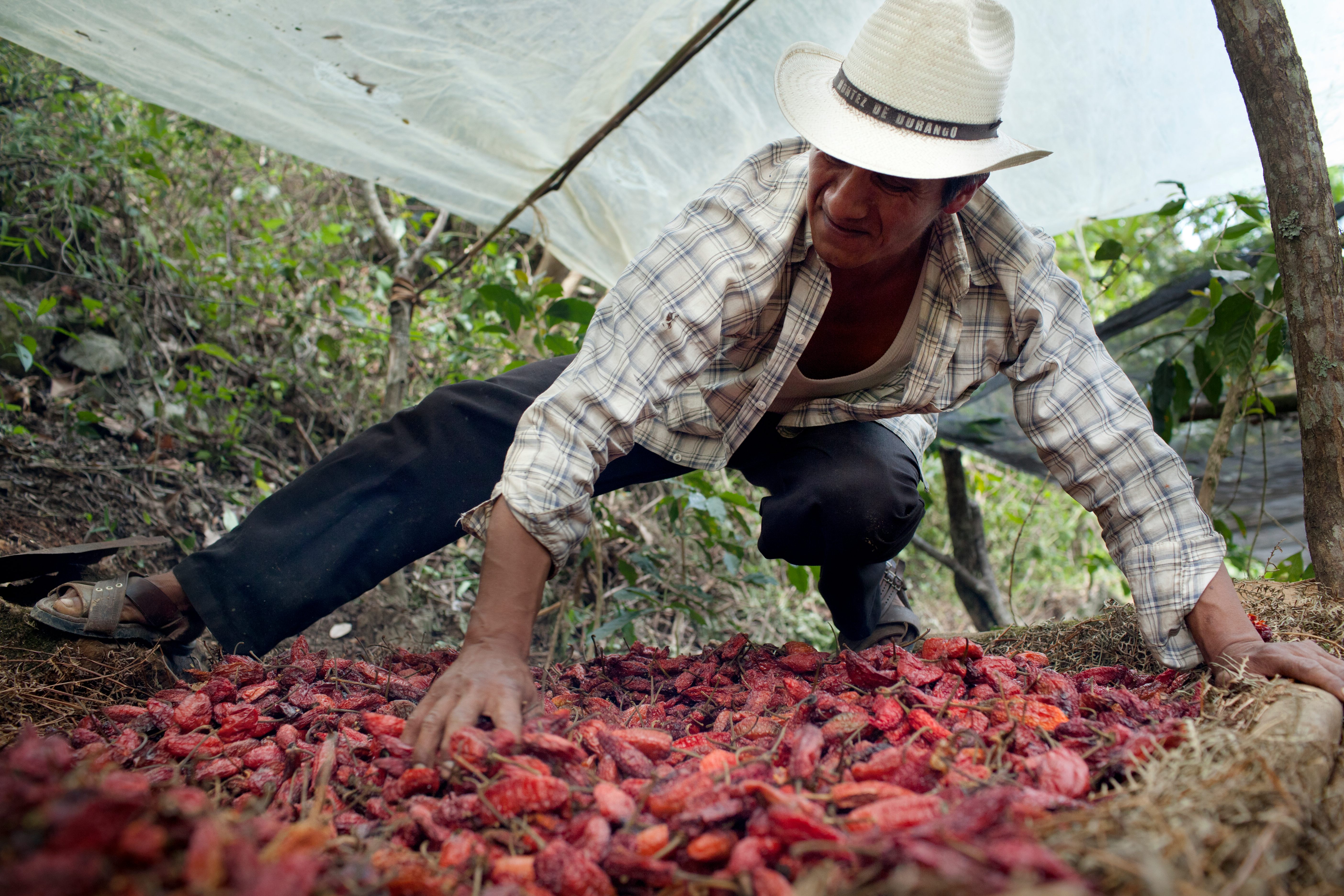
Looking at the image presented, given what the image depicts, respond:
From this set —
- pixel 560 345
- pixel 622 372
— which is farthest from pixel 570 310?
pixel 622 372

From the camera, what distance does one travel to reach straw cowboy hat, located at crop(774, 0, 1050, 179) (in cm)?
155

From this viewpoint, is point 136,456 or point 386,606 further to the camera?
point 136,456

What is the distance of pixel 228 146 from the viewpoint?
4691 millimetres

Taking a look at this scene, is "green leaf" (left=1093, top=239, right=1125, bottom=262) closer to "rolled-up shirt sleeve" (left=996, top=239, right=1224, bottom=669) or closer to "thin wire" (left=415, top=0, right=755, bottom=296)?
"rolled-up shirt sleeve" (left=996, top=239, right=1224, bottom=669)

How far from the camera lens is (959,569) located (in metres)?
3.96

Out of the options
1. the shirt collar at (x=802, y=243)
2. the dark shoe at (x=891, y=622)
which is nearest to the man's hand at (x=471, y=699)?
the shirt collar at (x=802, y=243)

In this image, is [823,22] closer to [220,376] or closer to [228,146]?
[220,376]

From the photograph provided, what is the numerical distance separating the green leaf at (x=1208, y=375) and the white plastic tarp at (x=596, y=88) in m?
0.67

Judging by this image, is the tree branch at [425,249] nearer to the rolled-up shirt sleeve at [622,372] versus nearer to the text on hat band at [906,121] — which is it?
the rolled-up shirt sleeve at [622,372]

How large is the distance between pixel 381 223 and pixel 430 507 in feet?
7.32

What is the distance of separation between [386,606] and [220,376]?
1777mm

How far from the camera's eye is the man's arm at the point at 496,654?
1.24 m

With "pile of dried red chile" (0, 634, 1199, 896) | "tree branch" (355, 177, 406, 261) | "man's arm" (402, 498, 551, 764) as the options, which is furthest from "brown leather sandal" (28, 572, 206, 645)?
"tree branch" (355, 177, 406, 261)

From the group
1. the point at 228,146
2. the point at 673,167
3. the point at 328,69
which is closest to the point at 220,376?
the point at 228,146
